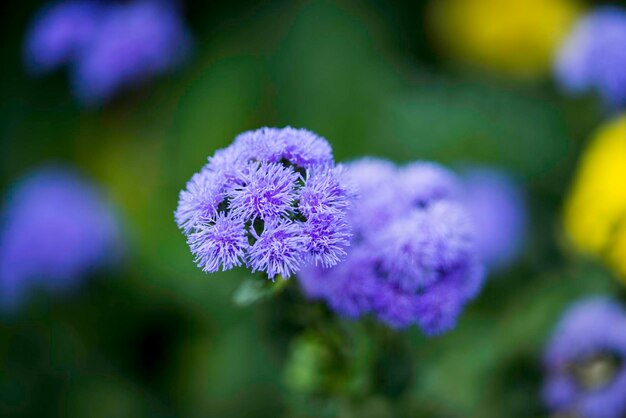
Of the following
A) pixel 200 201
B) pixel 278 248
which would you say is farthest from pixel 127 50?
pixel 278 248

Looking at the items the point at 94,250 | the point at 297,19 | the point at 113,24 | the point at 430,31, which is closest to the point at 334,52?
the point at 297,19

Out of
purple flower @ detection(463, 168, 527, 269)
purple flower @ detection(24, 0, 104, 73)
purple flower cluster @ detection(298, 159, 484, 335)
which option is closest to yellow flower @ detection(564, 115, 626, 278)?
purple flower @ detection(463, 168, 527, 269)

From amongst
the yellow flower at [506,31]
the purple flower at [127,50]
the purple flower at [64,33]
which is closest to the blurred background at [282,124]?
the yellow flower at [506,31]

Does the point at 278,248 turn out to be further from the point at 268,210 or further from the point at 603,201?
the point at 603,201

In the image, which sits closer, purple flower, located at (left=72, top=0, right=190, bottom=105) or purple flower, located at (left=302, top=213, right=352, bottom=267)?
purple flower, located at (left=302, top=213, right=352, bottom=267)

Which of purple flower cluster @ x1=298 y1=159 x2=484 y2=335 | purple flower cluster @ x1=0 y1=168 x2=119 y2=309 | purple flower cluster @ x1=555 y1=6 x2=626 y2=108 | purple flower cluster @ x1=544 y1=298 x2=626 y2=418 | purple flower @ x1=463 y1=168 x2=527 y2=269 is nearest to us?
purple flower cluster @ x1=298 y1=159 x2=484 y2=335

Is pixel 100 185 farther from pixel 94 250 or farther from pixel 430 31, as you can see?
pixel 430 31

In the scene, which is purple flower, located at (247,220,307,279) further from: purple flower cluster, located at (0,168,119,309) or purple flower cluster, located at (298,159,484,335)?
purple flower cluster, located at (0,168,119,309)
